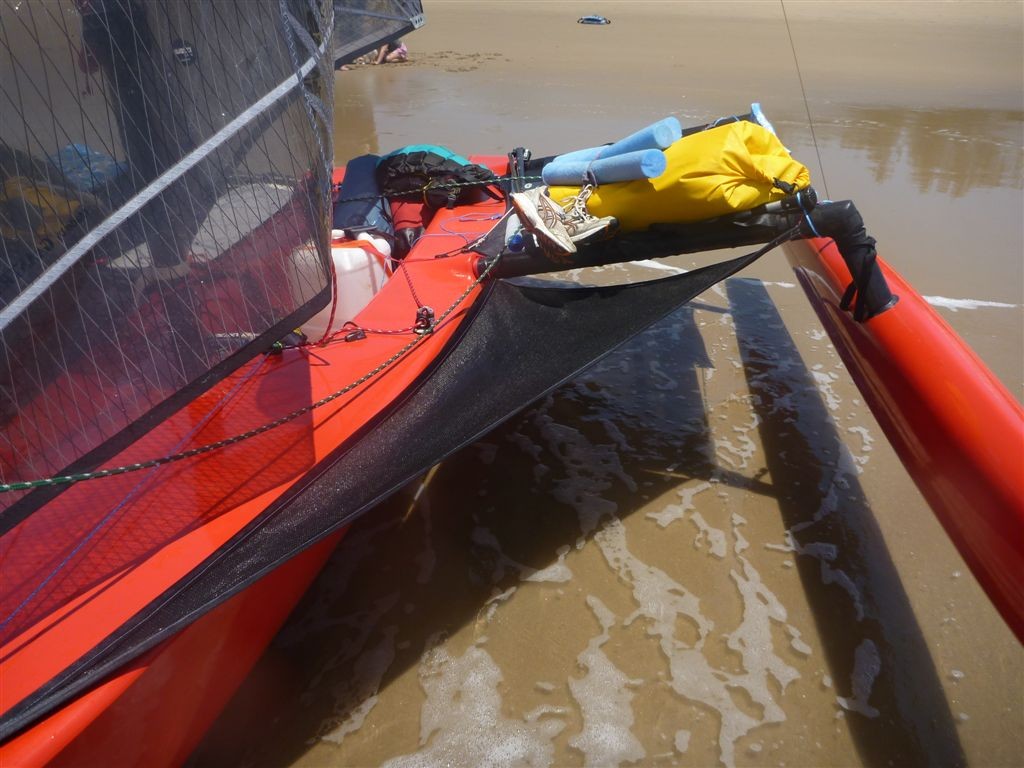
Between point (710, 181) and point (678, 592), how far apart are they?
1499mm

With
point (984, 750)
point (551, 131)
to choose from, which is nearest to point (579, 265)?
point (984, 750)

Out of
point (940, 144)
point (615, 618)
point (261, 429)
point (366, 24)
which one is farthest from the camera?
point (940, 144)

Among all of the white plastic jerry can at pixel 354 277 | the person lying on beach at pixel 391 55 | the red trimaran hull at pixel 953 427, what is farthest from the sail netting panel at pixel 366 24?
the person lying on beach at pixel 391 55

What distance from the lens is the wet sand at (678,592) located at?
7.08 feet

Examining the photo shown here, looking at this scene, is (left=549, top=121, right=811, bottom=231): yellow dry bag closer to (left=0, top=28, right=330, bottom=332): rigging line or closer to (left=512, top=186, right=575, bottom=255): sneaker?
(left=512, top=186, right=575, bottom=255): sneaker

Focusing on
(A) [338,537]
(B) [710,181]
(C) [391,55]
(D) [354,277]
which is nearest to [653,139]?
(B) [710,181]

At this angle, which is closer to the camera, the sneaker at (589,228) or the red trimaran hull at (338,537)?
the red trimaran hull at (338,537)

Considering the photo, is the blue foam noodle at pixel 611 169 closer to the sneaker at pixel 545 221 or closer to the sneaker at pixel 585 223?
the sneaker at pixel 585 223

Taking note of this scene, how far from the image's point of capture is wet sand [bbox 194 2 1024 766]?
7.08 feet

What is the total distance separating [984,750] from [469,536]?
1.81 meters

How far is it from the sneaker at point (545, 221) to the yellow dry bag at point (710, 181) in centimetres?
18

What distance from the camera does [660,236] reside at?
2607 mm

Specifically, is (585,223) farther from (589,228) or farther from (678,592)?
(678,592)

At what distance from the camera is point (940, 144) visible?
8.20 metres
